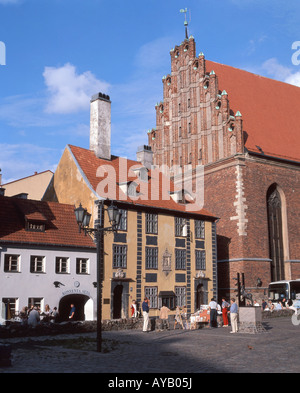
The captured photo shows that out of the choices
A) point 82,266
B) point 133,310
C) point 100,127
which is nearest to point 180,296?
point 133,310

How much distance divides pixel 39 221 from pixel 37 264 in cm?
229

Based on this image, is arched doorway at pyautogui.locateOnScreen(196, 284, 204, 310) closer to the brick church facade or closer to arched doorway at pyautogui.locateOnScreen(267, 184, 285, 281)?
the brick church facade

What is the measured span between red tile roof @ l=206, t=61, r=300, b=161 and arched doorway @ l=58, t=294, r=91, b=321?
1705 centimetres

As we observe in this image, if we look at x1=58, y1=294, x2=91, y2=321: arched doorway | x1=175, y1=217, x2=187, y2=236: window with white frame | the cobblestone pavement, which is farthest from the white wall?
x1=175, y1=217, x2=187, y2=236: window with white frame

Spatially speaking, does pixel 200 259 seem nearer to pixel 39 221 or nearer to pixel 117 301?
pixel 117 301

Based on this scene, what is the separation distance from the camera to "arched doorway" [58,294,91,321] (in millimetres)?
26578

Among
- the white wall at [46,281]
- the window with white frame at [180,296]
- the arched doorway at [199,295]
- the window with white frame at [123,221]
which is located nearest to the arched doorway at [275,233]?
the arched doorway at [199,295]

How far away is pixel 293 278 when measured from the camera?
3659cm

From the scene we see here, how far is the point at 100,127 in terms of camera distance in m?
32.1

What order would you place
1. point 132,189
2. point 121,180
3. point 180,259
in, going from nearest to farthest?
point 132,189, point 121,180, point 180,259
